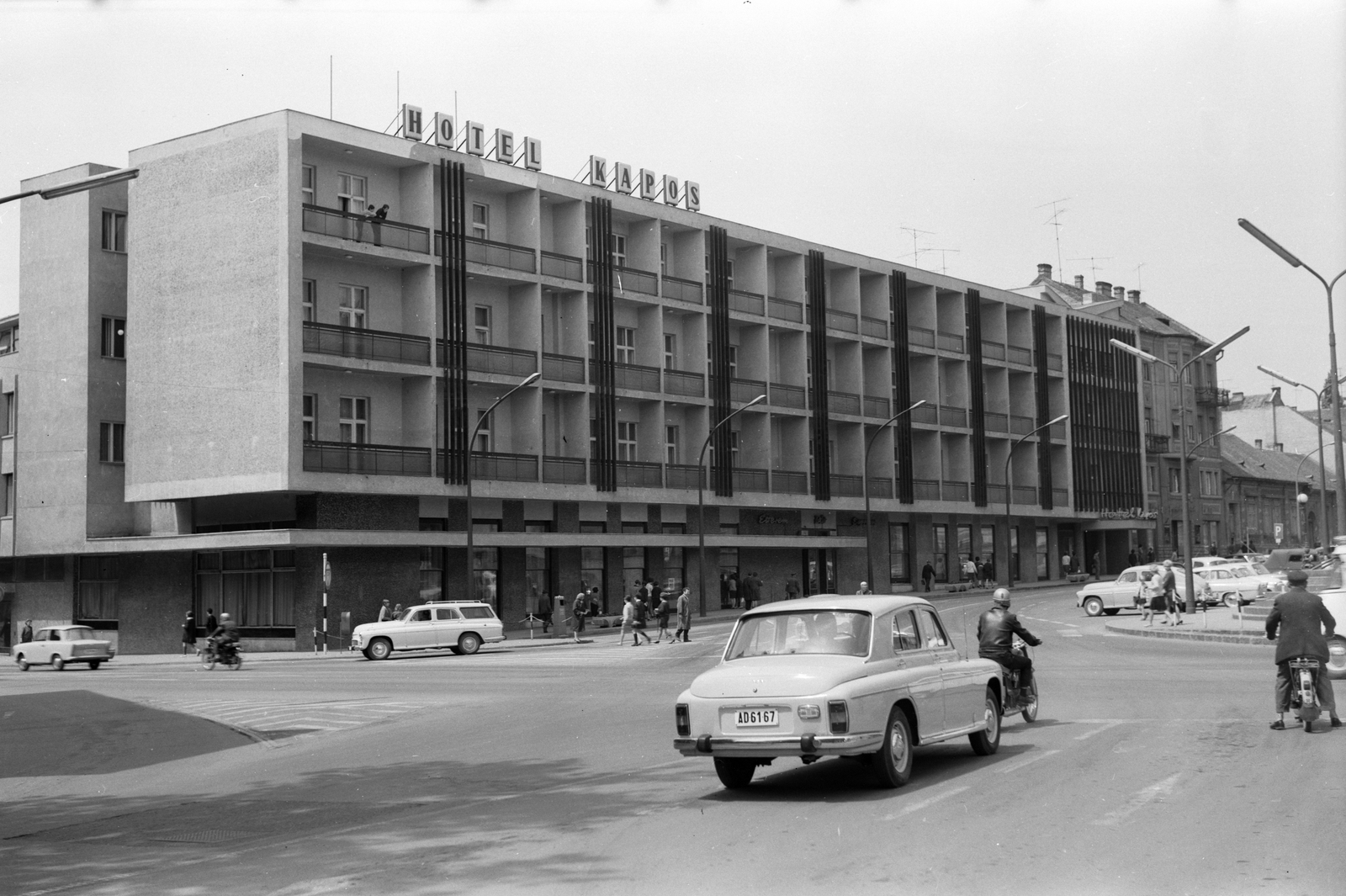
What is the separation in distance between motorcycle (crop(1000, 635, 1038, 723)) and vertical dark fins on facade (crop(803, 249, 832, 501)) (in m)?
50.0

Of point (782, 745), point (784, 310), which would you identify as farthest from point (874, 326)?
point (782, 745)

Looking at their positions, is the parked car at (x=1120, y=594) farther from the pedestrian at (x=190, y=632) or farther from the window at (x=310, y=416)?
the pedestrian at (x=190, y=632)

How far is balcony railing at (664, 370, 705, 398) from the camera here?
59.1 meters

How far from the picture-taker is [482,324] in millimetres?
53094

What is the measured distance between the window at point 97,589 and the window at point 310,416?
11.8m

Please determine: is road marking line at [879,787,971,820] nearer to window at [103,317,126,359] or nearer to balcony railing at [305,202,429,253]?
balcony railing at [305,202,429,253]

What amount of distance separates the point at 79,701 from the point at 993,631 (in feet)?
59.0

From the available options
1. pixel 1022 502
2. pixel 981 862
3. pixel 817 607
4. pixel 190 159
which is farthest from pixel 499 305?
pixel 981 862

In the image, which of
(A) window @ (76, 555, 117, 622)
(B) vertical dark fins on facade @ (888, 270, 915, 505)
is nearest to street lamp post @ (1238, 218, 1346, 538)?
(B) vertical dark fins on facade @ (888, 270, 915, 505)

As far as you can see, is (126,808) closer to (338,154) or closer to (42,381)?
(338,154)

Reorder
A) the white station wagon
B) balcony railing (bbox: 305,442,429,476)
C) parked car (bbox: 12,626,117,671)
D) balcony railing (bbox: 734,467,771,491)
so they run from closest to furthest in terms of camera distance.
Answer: the white station wagon, parked car (bbox: 12,626,117,671), balcony railing (bbox: 305,442,429,476), balcony railing (bbox: 734,467,771,491)

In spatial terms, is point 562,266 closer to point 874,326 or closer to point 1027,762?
point 874,326

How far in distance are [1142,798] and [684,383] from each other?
163ft

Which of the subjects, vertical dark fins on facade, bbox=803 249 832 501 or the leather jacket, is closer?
the leather jacket
